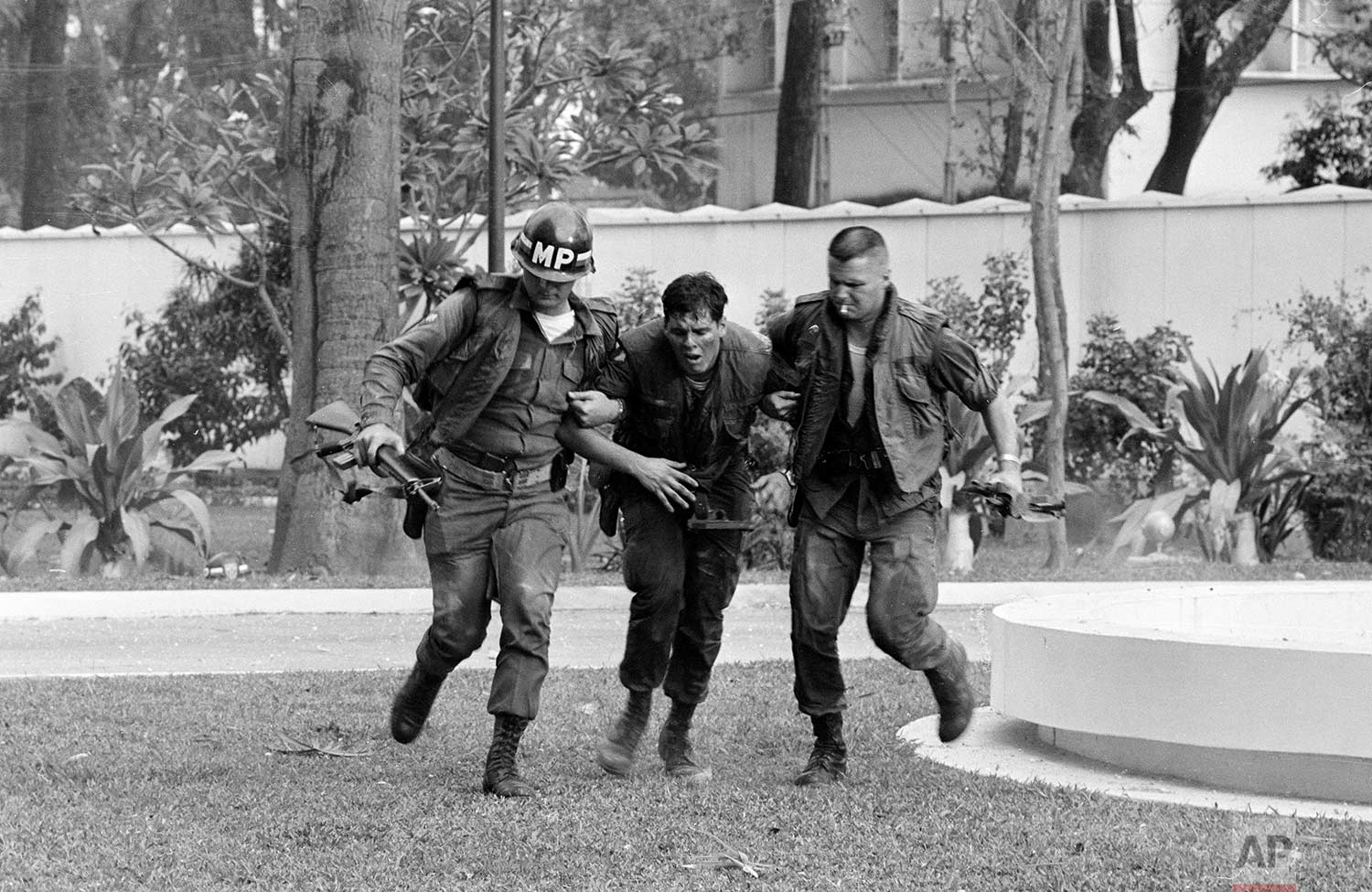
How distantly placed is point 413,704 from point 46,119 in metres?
20.6

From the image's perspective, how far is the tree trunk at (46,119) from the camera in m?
23.4

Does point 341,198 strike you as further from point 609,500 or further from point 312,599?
point 609,500

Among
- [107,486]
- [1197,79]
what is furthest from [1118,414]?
[1197,79]

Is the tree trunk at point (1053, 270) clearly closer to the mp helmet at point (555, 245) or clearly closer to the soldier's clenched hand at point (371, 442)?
the mp helmet at point (555, 245)

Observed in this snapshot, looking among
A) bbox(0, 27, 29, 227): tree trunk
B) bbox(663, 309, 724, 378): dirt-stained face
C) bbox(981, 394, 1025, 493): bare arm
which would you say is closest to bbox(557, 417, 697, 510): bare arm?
bbox(663, 309, 724, 378): dirt-stained face

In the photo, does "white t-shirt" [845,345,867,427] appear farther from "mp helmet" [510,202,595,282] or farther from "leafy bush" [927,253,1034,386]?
"leafy bush" [927,253,1034,386]

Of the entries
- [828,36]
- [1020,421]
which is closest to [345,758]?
[1020,421]

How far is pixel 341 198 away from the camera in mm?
12547

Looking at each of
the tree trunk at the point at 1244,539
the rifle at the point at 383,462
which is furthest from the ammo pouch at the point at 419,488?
the tree trunk at the point at 1244,539

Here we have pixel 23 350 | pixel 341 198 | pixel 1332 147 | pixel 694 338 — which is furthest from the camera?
pixel 1332 147

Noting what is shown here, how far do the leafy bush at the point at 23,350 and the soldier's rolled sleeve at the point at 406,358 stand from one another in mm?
14246

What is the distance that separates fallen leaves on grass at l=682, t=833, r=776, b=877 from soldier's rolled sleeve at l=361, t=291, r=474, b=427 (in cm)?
161

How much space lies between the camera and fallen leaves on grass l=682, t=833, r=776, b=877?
15.6 feet

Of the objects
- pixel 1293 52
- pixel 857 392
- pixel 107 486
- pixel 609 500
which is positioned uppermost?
pixel 1293 52
